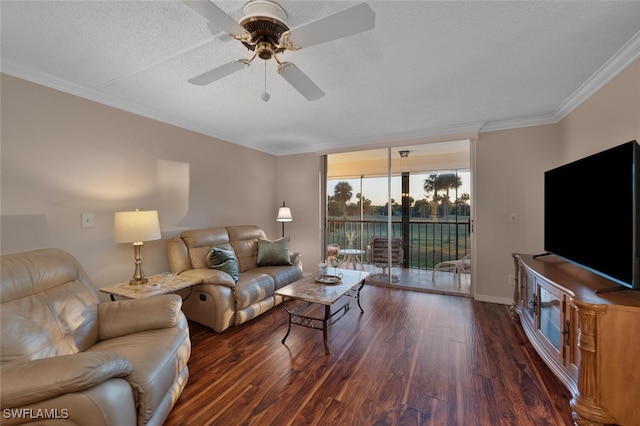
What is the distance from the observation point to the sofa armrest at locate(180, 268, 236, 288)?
2.65 meters

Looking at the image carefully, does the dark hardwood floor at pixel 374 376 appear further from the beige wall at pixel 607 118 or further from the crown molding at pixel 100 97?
the crown molding at pixel 100 97

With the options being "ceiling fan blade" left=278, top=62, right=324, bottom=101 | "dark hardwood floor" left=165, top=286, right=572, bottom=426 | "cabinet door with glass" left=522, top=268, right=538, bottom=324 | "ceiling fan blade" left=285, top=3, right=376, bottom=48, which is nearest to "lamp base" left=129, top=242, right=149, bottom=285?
"dark hardwood floor" left=165, top=286, right=572, bottom=426

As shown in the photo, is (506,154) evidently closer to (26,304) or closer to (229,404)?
(229,404)

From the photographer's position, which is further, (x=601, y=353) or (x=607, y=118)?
(x=607, y=118)

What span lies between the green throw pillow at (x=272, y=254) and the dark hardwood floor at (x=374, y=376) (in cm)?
85

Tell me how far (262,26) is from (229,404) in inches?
92.7

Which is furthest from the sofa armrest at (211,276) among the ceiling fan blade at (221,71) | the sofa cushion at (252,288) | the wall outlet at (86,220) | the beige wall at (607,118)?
the beige wall at (607,118)

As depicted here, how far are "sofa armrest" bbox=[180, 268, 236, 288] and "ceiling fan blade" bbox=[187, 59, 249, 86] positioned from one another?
1811 mm

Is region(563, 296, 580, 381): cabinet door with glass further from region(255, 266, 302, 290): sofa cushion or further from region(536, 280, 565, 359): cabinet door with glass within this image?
region(255, 266, 302, 290): sofa cushion

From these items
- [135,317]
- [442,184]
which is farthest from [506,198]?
[135,317]

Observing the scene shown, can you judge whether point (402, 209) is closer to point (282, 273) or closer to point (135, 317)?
point (282, 273)

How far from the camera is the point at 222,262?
9.78 ft

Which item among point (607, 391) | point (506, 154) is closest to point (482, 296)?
point (506, 154)

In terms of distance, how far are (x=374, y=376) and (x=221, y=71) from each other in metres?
2.48
